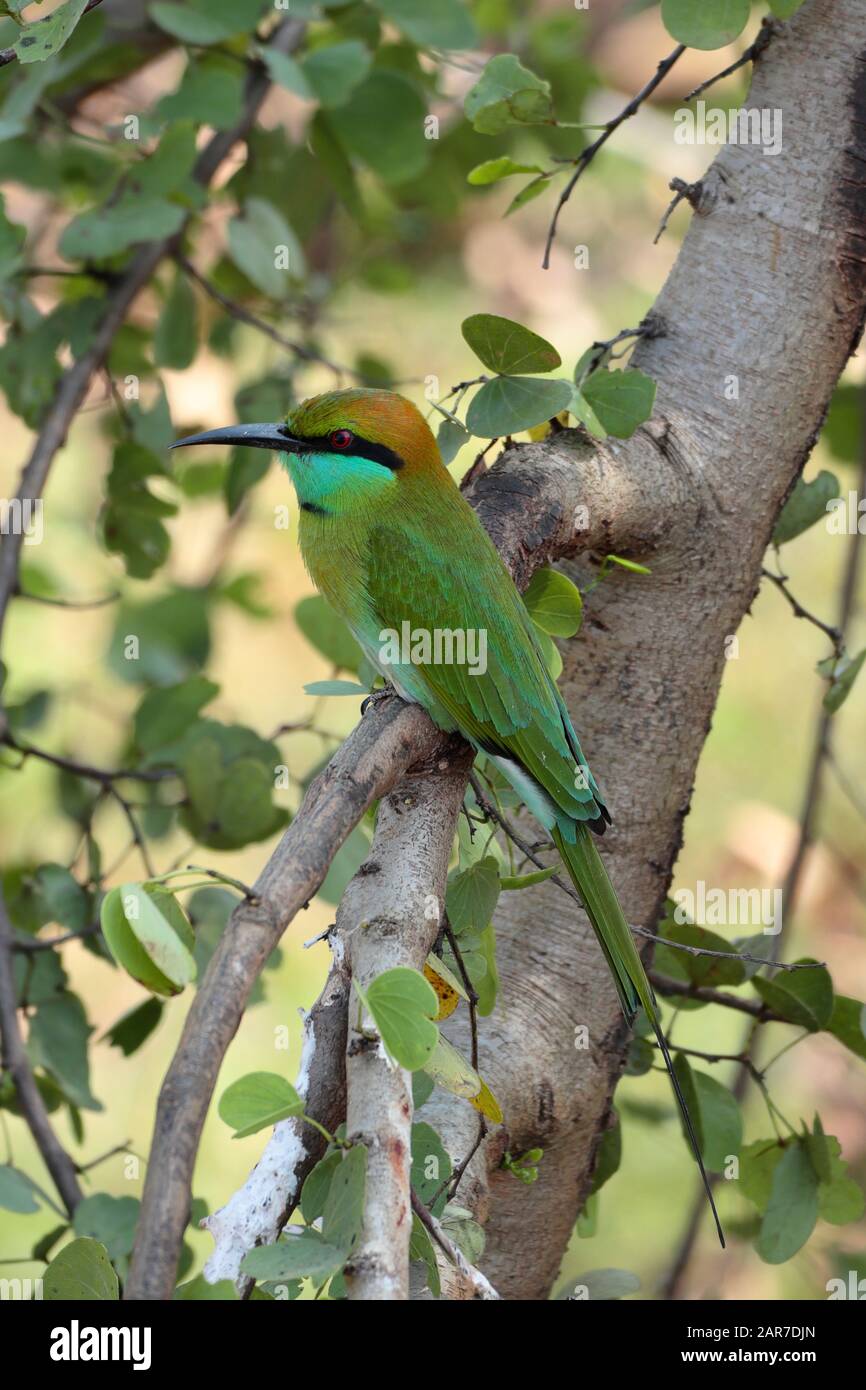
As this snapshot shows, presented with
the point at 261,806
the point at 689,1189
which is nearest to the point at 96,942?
the point at 261,806

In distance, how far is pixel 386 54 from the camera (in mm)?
2895

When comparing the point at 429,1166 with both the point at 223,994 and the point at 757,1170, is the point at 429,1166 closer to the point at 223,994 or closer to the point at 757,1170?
the point at 223,994

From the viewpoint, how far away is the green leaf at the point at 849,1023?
1.83 m

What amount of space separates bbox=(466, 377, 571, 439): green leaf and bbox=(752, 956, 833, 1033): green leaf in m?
0.78

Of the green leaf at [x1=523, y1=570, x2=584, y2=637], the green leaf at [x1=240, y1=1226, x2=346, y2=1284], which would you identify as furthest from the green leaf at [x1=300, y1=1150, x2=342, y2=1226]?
the green leaf at [x1=523, y1=570, x2=584, y2=637]

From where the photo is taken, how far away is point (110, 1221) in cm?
183

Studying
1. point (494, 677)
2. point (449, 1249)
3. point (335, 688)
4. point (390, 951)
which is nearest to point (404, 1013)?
point (390, 951)

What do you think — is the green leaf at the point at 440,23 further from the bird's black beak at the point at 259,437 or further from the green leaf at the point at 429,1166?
the green leaf at the point at 429,1166

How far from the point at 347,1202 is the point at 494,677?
0.88 meters

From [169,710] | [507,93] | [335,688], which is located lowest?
[335,688]

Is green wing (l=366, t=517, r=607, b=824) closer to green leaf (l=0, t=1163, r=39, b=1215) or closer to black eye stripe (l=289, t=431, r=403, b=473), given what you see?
black eye stripe (l=289, t=431, r=403, b=473)

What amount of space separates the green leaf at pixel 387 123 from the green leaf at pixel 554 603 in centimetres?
122

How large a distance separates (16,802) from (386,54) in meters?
2.73
